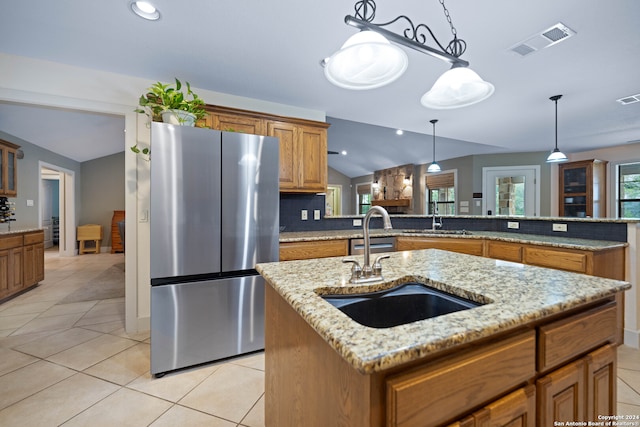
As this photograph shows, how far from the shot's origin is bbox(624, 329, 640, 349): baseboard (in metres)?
2.27

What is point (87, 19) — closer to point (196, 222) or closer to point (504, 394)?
point (196, 222)

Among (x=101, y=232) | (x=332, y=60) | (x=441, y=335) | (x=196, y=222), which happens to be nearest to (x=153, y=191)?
(x=196, y=222)

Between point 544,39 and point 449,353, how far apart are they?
2503 mm

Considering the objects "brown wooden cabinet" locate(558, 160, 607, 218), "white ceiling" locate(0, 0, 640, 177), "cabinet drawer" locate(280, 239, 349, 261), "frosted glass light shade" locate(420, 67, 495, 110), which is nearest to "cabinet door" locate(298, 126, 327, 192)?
"white ceiling" locate(0, 0, 640, 177)

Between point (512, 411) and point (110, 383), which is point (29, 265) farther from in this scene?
point (512, 411)

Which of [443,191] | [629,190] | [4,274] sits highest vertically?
[443,191]

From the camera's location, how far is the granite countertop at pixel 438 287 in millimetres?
587

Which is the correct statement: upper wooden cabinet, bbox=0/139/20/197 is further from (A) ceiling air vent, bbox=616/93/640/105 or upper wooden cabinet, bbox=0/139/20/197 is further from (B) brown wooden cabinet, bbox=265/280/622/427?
(A) ceiling air vent, bbox=616/93/640/105

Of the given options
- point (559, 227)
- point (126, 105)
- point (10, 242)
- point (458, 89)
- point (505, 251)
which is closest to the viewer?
point (458, 89)

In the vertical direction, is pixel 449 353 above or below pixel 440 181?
below

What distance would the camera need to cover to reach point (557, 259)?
7.54ft

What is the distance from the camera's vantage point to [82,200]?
7.11 meters

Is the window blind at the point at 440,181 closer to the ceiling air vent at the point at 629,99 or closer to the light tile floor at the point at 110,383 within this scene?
the ceiling air vent at the point at 629,99

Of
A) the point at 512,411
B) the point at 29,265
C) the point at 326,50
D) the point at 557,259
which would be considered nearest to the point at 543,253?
the point at 557,259
